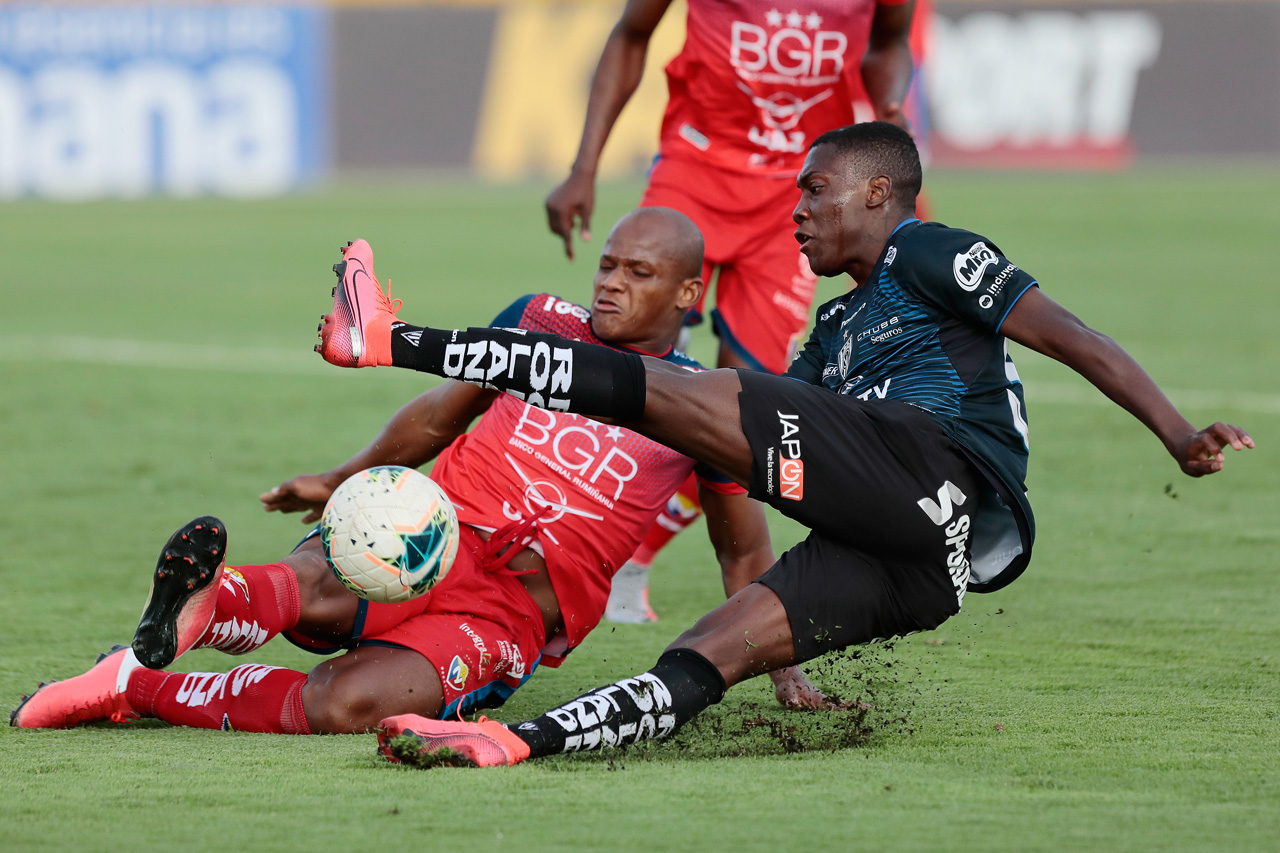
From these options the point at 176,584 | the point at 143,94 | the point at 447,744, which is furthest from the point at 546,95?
the point at 447,744

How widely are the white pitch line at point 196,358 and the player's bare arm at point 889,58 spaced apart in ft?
13.2

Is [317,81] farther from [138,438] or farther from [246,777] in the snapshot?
[246,777]

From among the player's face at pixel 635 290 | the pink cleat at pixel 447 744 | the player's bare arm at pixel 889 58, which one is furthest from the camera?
the player's bare arm at pixel 889 58

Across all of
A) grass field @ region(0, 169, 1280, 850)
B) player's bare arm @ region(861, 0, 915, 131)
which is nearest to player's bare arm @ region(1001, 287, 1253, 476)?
grass field @ region(0, 169, 1280, 850)

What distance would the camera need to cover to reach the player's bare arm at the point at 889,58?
5.66 m

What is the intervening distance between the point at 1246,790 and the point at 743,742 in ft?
3.63

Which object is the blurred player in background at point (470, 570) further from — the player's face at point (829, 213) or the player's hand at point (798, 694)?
the player's face at point (829, 213)

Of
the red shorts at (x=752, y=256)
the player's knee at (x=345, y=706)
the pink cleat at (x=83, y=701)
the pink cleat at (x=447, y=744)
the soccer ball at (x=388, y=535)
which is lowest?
the pink cleat at (x=83, y=701)

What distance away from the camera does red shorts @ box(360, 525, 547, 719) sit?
387cm

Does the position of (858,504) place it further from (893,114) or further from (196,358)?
(196,358)

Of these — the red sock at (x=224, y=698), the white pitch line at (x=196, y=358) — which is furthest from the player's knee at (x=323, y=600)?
the white pitch line at (x=196, y=358)

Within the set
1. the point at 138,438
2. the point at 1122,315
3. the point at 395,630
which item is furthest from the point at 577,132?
the point at 395,630

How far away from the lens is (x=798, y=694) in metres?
4.10

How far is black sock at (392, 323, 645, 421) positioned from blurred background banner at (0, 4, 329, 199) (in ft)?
75.6
